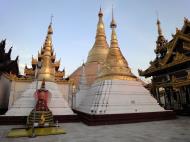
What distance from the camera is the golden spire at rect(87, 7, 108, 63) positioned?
20969 millimetres

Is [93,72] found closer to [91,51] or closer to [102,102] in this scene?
[91,51]

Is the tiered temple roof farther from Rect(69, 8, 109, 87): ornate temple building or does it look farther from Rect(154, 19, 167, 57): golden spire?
Rect(69, 8, 109, 87): ornate temple building

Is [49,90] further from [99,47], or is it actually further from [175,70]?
[175,70]

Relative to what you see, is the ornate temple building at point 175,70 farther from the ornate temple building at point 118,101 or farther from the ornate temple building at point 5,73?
the ornate temple building at point 5,73

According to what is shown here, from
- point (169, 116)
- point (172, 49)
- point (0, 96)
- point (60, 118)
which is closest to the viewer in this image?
point (60, 118)

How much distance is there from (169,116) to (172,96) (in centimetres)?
1018

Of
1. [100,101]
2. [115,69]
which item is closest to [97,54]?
[115,69]

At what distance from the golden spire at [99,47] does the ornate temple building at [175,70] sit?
5.46 meters

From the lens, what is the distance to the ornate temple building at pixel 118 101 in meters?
9.96

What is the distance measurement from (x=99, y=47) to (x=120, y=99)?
11.6m

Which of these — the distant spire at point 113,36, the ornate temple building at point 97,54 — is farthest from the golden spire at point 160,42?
the distant spire at point 113,36

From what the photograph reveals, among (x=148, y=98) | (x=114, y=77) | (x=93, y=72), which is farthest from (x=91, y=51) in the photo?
(x=148, y=98)

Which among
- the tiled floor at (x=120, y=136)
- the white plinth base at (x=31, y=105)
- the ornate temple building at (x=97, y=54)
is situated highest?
the ornate temple building at (x=97, y=54)

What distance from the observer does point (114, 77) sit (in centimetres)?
1249
